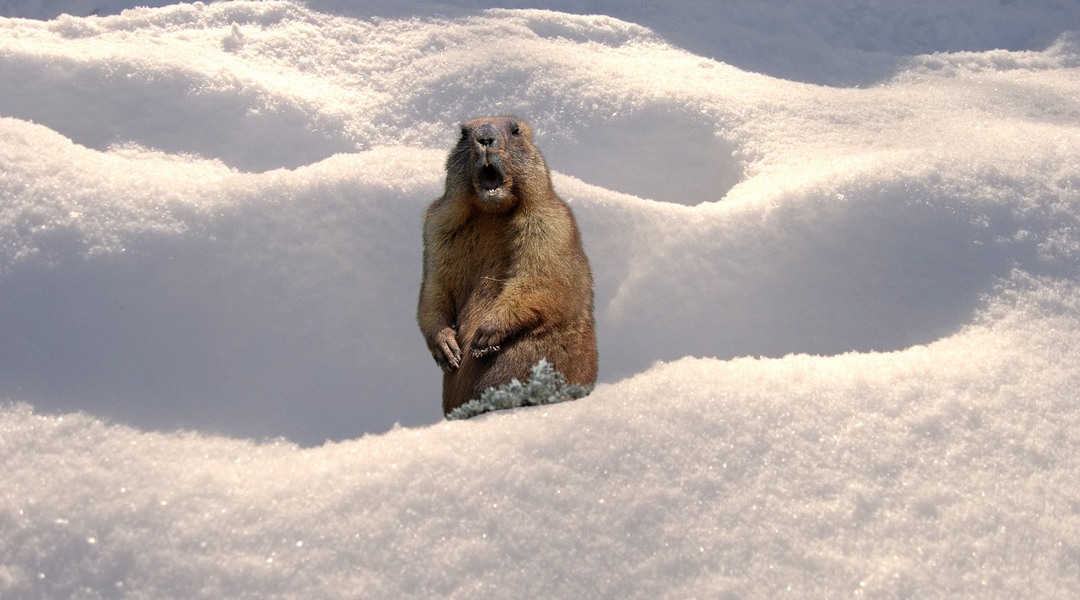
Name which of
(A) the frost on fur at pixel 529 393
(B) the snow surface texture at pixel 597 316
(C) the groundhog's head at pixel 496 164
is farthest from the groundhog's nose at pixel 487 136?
(B) the snow surface texture at pixel 597 316

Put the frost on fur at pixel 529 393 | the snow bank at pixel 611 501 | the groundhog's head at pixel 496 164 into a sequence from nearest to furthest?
the snow bank at pixel 611 501, the frost on fur at pixel 529 393, the groundhog's head at pixel 496 164

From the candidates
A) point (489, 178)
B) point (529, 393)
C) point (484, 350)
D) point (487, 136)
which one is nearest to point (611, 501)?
point (529, 393)

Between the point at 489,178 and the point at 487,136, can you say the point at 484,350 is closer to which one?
the point at 489,178

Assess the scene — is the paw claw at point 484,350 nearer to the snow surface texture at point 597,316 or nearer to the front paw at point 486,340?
the front paw at point 486,340

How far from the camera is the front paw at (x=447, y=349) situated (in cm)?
263

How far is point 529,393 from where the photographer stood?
8.03 ft

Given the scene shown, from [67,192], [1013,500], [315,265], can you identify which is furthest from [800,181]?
[67,192]

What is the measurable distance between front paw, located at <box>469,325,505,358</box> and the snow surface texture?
225 millimetres

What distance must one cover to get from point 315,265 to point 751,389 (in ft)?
6.24

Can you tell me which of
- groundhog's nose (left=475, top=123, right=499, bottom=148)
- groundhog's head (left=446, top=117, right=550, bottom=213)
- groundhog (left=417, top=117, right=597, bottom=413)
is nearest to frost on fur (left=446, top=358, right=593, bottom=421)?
groundhog (left=417, top=117, right=597, bottom=413)

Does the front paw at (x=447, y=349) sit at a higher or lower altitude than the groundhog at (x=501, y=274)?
lower

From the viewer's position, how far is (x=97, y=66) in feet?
15.4

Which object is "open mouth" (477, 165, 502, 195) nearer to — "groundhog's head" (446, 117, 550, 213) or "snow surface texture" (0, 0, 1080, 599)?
"groundhog's head" (446, 117, 550, 213)

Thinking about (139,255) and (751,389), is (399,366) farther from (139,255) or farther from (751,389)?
(751,389)
